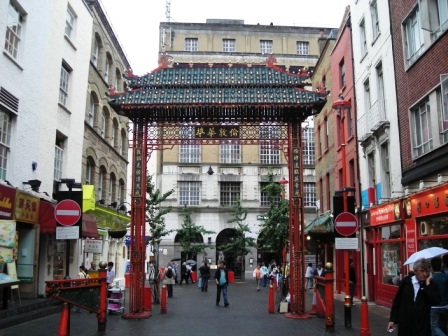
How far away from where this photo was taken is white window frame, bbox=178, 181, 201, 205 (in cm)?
4656

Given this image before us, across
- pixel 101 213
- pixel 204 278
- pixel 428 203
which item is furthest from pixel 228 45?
pixel 428 203

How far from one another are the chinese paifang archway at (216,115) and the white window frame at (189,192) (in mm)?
29957

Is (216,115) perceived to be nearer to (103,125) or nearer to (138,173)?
(138,173)

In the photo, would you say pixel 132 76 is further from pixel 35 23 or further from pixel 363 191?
pixel 363 191

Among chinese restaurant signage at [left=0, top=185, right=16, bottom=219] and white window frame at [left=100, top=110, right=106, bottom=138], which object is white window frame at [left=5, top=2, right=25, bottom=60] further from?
white window frame at [left=100, top=110, right=106, bottom=138]

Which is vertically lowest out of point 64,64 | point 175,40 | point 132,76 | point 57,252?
point 57,252

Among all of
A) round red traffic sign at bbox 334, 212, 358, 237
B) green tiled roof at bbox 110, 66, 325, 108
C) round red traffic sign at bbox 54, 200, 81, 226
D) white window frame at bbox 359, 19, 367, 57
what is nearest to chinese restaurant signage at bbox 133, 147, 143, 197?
green tiled roof at bbox 110, 66, 325, 108

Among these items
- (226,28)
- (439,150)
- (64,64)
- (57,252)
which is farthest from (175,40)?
(439,150)

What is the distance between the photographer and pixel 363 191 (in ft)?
72.5

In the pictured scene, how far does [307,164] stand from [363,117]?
1006 inches

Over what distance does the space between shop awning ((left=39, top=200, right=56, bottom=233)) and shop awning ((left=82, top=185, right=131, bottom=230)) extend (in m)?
2.48

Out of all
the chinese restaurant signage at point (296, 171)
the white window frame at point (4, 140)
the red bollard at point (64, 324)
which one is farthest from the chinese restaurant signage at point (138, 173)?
the red bollard at point (64, 324)

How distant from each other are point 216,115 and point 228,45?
1444 inches

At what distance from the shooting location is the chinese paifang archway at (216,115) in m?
15.4
